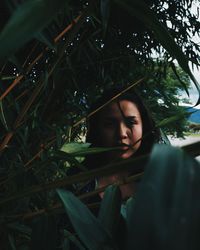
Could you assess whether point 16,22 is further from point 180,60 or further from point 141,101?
point 141,101

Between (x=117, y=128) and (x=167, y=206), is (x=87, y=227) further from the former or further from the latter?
(x=117, y=128)

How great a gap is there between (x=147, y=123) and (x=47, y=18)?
1.25 m

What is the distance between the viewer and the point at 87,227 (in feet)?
0.98

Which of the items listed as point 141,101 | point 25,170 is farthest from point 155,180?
A: point 141,101

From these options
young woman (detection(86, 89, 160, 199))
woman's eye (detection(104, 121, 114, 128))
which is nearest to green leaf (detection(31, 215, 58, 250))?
young woman (detection(86, 89, 160, 199))

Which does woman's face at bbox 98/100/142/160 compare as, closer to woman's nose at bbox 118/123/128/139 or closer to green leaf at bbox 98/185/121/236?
woman's nose at bbox 118/123/128/139

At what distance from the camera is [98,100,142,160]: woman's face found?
44.7 inches

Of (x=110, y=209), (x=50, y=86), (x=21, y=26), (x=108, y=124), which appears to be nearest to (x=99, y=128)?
(x=108, y=124)

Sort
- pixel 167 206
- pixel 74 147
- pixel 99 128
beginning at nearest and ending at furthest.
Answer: pixel 167 206 → pixel 74 147 → pixel 99 128

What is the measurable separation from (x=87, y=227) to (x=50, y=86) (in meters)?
0.70

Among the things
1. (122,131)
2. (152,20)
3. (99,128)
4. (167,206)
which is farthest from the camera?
(99,128)

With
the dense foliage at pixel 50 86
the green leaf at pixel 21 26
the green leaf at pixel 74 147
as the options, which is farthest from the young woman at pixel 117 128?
the green leaf at pixel 21 26

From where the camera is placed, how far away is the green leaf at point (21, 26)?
17 cm

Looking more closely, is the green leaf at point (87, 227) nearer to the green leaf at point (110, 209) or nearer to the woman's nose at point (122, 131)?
the green leaf at point (110, 209)
